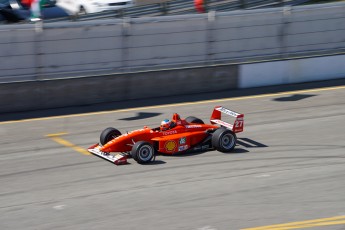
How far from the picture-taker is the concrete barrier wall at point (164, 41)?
17172mm

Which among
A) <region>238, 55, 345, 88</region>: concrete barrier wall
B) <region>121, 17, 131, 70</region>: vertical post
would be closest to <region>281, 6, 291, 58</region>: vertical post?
<region>238, 55, 345, 88</region>: concrete barrier wall

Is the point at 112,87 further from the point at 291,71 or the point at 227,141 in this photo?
the point at 227,141

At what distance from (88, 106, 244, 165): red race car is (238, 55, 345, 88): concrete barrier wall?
248 inches

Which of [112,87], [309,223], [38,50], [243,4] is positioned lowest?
[309,223]

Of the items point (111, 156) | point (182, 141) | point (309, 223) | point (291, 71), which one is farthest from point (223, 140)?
point (291, 71)

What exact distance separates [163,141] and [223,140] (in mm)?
1132

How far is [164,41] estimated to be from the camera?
18.6m

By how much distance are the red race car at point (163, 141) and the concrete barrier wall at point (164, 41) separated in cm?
475

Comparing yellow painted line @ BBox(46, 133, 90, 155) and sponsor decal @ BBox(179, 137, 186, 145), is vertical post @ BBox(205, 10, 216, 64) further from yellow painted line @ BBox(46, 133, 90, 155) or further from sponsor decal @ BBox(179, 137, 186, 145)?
sponsor decal @ BBox(179, 137, 186, 145)

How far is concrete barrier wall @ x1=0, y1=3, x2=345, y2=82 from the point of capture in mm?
17172

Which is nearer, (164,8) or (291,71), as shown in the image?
(291,71)

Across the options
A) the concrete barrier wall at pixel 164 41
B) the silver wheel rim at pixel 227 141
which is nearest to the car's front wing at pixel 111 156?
the silver wheel rim at pixel 227 141

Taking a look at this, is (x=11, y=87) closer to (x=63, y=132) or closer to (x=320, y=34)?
(x=63, y=132)

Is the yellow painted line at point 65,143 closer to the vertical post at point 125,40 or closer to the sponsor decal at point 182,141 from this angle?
the sponsor decal at point 182,141
